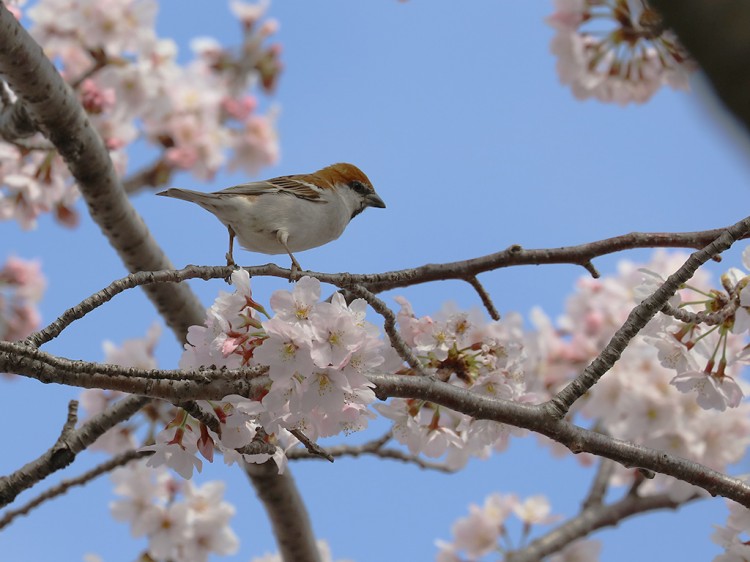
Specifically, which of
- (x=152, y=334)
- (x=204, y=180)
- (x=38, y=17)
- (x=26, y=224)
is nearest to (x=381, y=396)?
(x=152, y=334)

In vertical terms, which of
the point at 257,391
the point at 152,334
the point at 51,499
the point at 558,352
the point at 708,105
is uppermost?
the point at 558,352

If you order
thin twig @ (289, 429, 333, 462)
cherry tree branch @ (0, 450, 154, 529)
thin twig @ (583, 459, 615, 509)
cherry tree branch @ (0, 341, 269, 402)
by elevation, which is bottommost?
thin twig @ (289, 429, 333, 462)

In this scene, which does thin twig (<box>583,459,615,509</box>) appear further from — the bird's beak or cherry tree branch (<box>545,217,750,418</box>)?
cherry tree branch (<box>545,217,750,418</box>)

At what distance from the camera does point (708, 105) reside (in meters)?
0.87

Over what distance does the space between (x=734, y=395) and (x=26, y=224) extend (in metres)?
4.55

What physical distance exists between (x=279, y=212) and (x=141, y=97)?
3.58 metres

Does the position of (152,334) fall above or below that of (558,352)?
below

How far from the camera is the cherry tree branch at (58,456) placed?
111 inches

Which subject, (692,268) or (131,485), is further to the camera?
(131,485)

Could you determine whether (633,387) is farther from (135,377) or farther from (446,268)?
(135,377)

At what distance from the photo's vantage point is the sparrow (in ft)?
12.2

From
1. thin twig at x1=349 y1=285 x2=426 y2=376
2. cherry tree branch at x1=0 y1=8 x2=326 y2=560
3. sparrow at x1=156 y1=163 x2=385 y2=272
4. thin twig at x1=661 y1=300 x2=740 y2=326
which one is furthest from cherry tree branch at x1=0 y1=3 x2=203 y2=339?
thin twig at x1=661 y1=300 x2=740 y2=326

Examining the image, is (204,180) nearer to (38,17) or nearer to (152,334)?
(38,17)

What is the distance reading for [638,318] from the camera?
236cm
